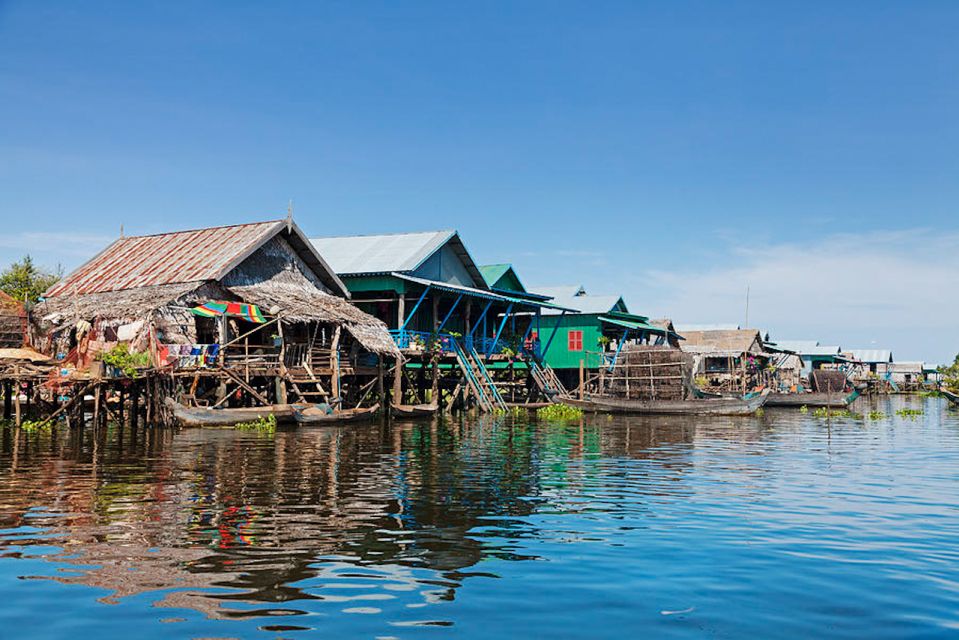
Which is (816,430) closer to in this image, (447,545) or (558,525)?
(558,525)

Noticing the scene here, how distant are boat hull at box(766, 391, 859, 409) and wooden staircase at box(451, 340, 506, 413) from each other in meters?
18.1

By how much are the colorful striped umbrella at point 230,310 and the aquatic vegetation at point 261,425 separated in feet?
11.6

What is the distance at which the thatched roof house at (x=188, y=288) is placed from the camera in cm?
2430

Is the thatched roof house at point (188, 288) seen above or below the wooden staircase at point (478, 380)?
above

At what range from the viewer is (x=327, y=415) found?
2523 cm

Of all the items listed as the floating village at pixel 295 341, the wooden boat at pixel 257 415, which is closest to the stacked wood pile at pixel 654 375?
the floating village at pixel 295 341

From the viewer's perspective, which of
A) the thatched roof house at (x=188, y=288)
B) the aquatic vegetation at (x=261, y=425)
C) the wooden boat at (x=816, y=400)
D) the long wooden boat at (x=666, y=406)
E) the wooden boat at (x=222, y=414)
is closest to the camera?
the wooden boat at (x=222, y=414)

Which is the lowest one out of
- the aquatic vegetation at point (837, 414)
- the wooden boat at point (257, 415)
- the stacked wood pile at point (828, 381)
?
the aquatic vegetation at point (837, 414)

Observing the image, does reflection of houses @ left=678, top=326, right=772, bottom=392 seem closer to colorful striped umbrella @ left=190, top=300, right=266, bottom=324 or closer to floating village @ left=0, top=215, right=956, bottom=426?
floating village @ left=0, top=215, right=956, bottom=426

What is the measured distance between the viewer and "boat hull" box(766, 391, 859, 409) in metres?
42.1

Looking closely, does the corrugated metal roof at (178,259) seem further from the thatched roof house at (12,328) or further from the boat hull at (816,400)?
the boat hull at (816,400)

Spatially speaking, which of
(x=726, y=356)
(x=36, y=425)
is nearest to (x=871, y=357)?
(x=726, y=356)

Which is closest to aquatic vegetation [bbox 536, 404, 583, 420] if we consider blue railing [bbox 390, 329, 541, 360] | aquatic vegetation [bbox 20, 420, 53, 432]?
blue railing [bbox 390, 329, 541, 360]

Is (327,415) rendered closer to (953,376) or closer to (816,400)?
(816,400)
